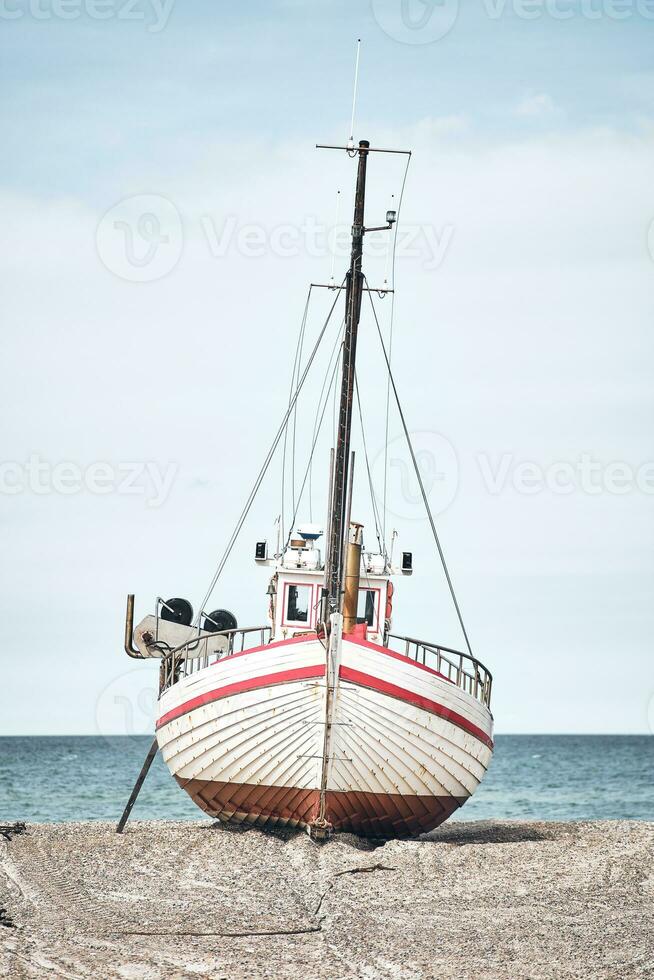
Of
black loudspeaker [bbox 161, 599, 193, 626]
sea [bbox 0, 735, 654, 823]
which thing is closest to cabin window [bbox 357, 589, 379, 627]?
black loudspeaker [bbox 161, 599, 193, 626]

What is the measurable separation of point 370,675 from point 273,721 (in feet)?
5.50

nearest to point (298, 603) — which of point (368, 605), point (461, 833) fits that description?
point (368, 605)

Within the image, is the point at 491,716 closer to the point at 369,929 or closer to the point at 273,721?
the point at 273,721

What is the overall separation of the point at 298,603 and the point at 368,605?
1.24 metres

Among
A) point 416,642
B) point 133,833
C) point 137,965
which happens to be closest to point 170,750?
point 133,833

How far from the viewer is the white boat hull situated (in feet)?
65.2

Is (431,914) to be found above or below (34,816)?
above

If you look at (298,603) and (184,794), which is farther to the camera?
(184,794)

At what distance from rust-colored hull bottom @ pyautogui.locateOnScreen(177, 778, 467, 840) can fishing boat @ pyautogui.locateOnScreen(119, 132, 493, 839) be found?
23mm

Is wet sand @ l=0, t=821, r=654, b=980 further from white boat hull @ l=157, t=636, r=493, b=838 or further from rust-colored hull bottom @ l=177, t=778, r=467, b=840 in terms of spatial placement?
white boat hull @ l=157, t=636, r=493, b=838

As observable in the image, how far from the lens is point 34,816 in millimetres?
37281

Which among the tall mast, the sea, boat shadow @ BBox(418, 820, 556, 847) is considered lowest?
the sea

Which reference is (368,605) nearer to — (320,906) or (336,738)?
(336,738)

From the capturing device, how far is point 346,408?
2136 cm
